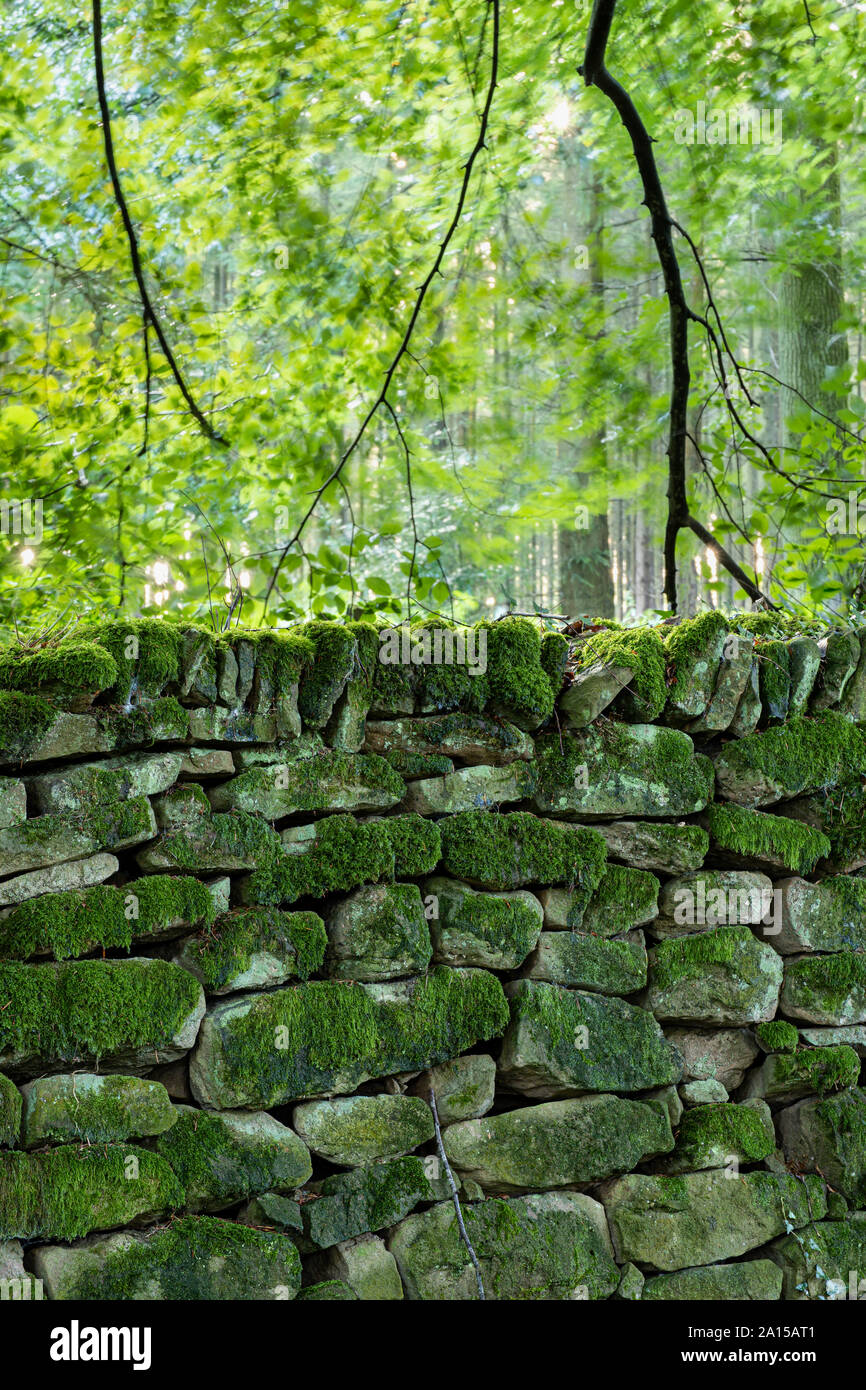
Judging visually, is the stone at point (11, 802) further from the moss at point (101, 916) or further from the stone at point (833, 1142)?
the stone at point (833, 1142)

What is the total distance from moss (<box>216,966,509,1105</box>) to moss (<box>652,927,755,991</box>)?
58cm

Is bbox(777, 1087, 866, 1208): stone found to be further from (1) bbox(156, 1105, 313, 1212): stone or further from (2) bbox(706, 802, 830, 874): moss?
(1) bbox(156, 1105, 313, 1212): stone

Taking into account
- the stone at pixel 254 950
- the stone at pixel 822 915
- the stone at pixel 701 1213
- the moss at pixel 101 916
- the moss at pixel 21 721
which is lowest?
the stone at pixel 701 1213

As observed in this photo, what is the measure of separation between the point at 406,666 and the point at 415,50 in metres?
3.79

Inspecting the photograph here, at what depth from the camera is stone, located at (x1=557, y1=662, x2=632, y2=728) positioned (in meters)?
3.21

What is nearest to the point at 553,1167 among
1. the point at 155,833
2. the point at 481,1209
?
the point at 481,1209

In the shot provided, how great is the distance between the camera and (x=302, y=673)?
2920 millimetres

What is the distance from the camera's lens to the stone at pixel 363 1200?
2.61m

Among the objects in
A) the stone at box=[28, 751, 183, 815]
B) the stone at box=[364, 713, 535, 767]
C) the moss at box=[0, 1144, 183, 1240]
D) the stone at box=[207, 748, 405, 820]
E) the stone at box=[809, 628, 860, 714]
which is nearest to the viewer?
the moss at box=[0, 1144, 183, 1240]

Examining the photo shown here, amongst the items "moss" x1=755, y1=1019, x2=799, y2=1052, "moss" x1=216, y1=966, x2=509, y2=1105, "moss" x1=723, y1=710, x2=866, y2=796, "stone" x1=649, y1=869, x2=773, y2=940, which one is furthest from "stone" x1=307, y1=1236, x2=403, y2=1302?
"moss" x1=723, y1=710, x2=866, y2=796

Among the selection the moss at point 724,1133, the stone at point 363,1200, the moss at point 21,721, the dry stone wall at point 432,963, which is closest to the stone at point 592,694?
the dry stone wall at point 432,963

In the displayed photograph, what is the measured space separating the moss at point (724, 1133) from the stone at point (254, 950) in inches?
51.6

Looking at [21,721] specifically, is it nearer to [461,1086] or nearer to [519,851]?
[519,851]

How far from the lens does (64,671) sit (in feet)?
8.36
